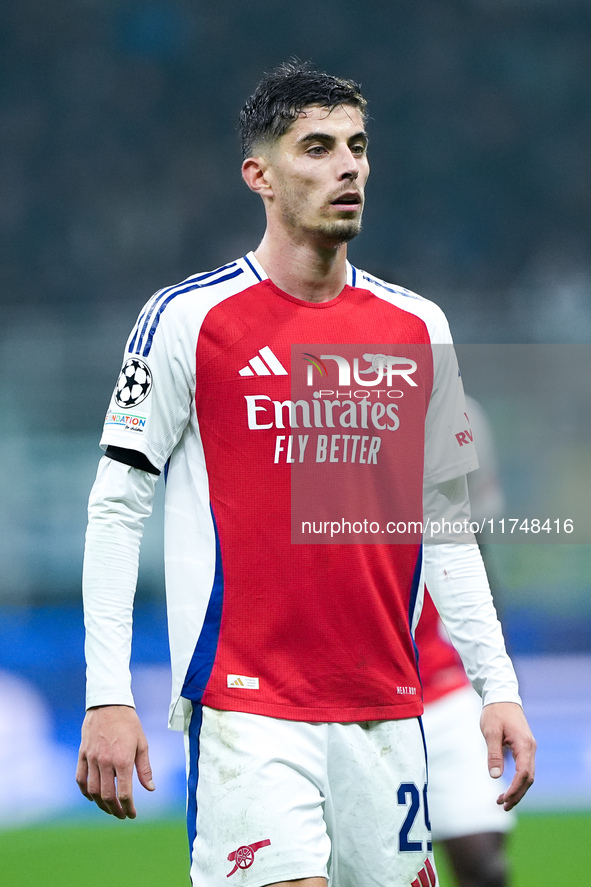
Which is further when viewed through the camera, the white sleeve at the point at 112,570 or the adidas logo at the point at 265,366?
the adidas logo at the point at 265,366

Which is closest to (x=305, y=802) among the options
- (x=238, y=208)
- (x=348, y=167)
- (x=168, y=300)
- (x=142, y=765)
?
(x=142, y=765)

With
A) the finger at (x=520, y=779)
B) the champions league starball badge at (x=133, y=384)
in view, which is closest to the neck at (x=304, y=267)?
the champions league starball badge at (x=133, y=384)

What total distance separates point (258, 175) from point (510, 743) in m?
1.24

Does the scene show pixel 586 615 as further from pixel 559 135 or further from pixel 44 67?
pixel 44 67

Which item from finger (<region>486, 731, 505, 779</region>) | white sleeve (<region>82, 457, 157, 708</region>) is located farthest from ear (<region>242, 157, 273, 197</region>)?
finger (<region>486, 731, 505, 779</region>)

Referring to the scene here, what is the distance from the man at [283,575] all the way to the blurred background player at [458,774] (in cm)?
59

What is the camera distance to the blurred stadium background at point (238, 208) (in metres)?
7.73

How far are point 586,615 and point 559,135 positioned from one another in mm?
3697

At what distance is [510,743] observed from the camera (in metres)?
2.13

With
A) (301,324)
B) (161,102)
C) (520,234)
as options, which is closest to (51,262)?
(161,102)

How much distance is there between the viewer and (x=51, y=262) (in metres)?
8.33

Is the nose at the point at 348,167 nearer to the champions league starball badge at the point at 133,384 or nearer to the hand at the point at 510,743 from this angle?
the champions league starball badge at the point at 133,384

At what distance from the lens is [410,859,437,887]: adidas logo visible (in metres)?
2.13

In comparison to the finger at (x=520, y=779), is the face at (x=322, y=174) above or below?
above
